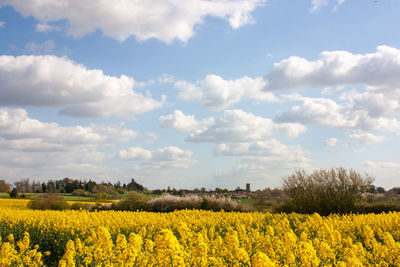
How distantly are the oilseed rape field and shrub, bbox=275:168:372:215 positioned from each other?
4785 millimetres

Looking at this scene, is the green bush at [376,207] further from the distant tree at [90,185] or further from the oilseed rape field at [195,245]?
the distant tree at [90,185]

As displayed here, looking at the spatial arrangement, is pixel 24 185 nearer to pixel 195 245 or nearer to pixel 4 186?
pixel 4 186

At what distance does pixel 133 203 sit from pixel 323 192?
38.4 feet

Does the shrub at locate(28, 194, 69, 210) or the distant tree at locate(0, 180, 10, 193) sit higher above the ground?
the distant tree at locate(0, 180, 10, 193)

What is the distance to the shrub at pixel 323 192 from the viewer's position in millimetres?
18812

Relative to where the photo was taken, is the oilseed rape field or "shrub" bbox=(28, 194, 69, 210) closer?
the oilseed rape field

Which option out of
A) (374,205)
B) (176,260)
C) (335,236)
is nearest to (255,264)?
(176,260)

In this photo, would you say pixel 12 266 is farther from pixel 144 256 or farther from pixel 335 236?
pixel 335 236

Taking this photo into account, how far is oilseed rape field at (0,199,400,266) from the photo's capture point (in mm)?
5227

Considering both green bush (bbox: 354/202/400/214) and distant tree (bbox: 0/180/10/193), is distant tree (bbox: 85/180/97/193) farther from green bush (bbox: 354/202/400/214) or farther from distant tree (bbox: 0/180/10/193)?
green bush (bbox: 354/202/400/214)

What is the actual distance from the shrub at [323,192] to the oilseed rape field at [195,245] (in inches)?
188

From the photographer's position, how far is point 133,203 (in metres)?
A: 24.5

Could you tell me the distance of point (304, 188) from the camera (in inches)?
808

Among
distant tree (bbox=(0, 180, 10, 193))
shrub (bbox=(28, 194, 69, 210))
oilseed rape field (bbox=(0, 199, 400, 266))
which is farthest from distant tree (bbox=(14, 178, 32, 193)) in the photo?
oilseed rape field (bbox=(0, 199, 400, 266))
